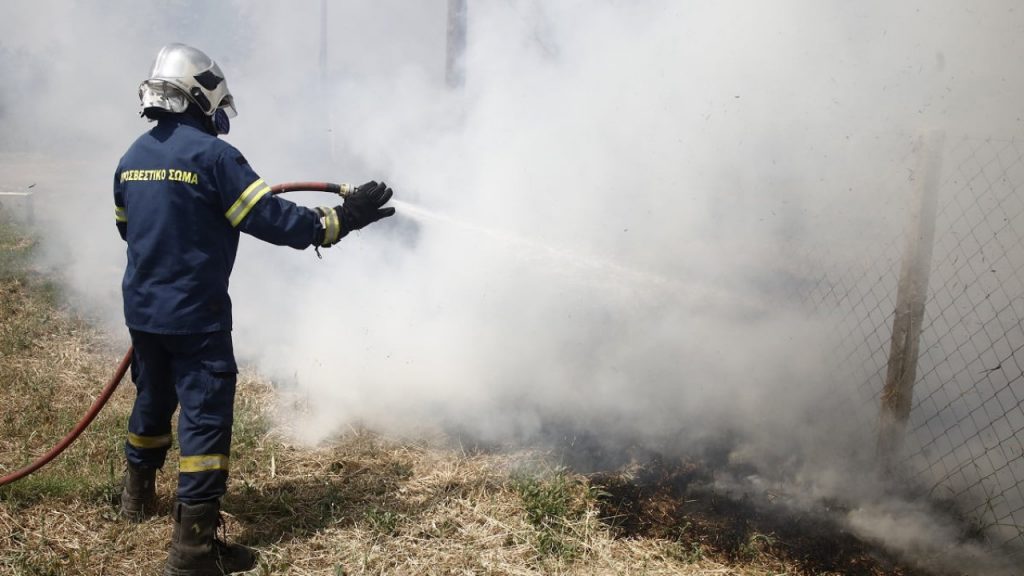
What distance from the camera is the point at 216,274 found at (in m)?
2.88

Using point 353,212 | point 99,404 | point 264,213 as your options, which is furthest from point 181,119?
point 99,404

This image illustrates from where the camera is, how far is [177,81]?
2.87 m

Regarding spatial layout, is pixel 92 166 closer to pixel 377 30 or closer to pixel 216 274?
pixel 377 30

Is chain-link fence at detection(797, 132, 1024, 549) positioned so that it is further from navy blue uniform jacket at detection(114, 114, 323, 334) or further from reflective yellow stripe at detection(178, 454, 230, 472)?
reflective yellow stripe at detection(178, 454, 230, 472)

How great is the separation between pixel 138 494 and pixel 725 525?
2.63m

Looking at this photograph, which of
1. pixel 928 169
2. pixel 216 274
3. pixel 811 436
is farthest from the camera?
pixel 811 436

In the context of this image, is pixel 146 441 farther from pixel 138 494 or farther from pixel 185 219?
pixel 185 219

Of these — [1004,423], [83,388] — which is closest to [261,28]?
[83,388]

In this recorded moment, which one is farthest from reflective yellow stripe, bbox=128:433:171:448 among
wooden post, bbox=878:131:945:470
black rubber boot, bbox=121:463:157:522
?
wooden post, bbox=878:131:945:470

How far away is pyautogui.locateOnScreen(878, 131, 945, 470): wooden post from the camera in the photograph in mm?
3439

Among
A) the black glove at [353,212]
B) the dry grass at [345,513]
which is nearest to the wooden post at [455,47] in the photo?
the black glove at [353,212]

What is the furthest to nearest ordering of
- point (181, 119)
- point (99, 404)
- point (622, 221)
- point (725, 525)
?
point (622, 221) → point (725, 525) → point (99, 404) → point (181, 119)

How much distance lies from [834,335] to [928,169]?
1714 millimetres

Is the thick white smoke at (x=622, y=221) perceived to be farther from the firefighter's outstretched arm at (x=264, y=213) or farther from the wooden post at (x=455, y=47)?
the firefighter's outstretched arm at (x=264, y=213)
